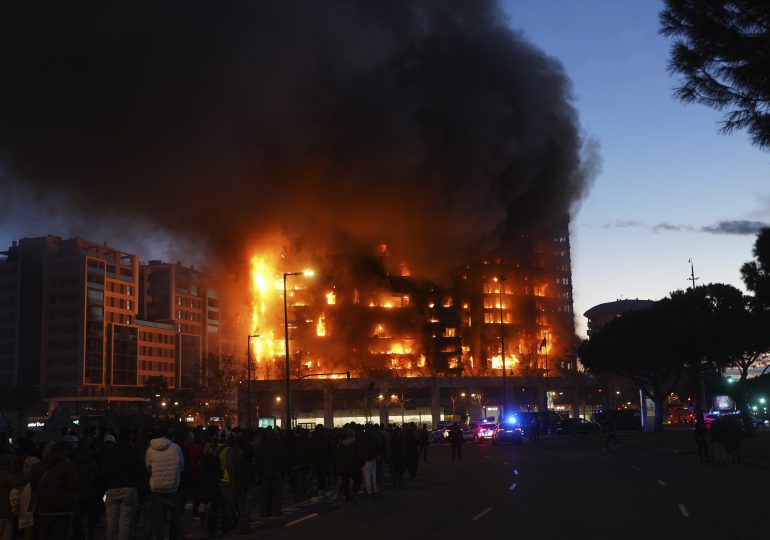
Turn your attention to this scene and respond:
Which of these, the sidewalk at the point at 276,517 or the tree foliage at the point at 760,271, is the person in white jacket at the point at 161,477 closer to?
the sidewalk at the point at 276,517

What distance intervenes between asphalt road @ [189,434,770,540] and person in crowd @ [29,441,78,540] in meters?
4.20

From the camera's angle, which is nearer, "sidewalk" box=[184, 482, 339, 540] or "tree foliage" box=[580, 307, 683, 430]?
"sidewalk" box=[184, 482, 339, 540]

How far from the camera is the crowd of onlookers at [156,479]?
1130 centimetres

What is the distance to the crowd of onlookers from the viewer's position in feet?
37.1

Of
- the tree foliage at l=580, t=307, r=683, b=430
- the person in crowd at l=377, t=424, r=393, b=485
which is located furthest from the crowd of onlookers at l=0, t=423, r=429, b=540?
the tree foliage at l=580, t=307, r=683, b=430

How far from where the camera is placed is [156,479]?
12.6 metres

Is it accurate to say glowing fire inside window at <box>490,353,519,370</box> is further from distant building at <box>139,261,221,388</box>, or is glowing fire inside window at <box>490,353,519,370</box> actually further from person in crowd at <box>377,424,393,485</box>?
person in crowd at <box>377,424,393,485</box>

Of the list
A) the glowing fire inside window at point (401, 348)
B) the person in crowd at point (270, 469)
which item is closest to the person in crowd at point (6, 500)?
the person in crowd at point (270, 469)

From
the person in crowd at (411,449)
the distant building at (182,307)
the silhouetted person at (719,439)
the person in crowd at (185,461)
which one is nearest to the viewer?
the person in crowd at (185,461)

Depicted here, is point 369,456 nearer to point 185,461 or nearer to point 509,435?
point 185,461

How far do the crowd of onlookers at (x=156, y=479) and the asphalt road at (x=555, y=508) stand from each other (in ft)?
2.94

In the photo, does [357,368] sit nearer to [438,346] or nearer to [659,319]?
[438,346]

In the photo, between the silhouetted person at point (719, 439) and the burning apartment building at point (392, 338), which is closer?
the silhouetted person at point (719, 439)

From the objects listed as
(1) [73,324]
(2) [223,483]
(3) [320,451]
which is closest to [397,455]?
(3) [320,451]
